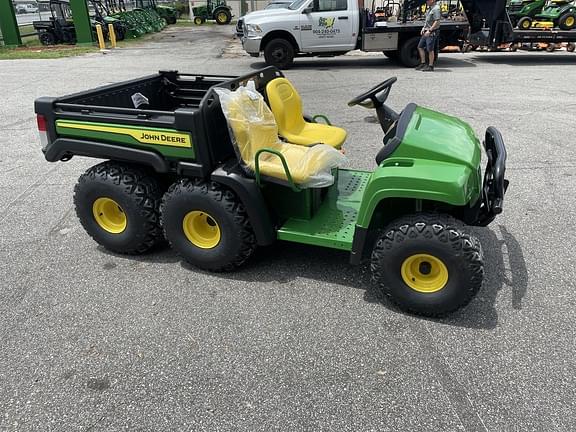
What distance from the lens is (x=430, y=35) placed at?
11164mm

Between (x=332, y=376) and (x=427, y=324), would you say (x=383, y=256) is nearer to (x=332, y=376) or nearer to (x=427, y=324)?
(x=427, y=324)

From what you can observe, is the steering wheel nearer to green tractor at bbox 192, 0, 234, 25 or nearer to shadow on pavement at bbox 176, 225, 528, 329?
shadow on pavement at bbox 176, 225, 528, 329

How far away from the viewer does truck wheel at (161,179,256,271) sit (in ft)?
10.0

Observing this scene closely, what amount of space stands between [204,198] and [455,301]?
1.69 metres

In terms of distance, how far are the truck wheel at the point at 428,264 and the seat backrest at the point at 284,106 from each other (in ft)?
4.75

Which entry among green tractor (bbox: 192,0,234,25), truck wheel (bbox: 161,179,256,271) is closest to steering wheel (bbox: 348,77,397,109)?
truck wheel (bbox: 161,179,256,271)

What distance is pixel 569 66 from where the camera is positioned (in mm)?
12148

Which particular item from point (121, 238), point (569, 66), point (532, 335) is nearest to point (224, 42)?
point (569, 66)

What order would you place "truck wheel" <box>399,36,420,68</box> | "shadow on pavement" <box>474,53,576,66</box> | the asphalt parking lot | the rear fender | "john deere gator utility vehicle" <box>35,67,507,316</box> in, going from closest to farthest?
the asphalt parking lot → the rear fender → "john deere gator utility vehicle" <box>35,67,507,316</box> → "truck wheel" <box>399,36,420,68</box> → "shadow on pavement" <box>474,53,576,66</box>

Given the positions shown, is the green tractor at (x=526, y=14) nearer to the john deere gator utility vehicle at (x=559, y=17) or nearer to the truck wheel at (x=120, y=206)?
the john deere gator utility vehicle at (x=559, y=17)

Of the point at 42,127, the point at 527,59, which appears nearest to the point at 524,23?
the point at 527,59

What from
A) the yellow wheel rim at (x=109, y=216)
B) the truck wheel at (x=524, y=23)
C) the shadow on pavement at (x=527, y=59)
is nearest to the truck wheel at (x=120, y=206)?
the yellow wheel rim at (x=109, y=216)

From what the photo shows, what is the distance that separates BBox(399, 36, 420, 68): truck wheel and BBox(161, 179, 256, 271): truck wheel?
1034 cm

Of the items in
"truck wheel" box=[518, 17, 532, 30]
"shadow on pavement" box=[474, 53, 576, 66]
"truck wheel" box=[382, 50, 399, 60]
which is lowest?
"shadow on pavement" box=[474, 53, 576, 66]
